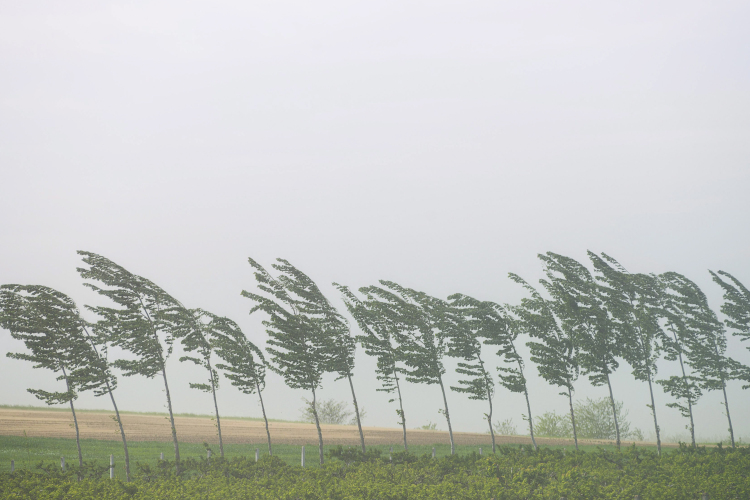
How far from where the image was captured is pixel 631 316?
4019cm

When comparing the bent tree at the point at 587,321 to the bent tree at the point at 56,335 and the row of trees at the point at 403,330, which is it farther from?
the bent tree at the point at 56,335

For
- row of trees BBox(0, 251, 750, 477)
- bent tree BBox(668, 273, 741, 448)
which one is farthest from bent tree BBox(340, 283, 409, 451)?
bent tree BBox(668, 273, 741, 448)

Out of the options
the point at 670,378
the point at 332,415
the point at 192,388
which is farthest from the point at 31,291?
the point at 332,415

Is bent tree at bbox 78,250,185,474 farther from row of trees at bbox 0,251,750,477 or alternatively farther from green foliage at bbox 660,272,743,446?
green foliage at bbox 660,272,743,446

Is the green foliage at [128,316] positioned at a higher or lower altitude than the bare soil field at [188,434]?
higher

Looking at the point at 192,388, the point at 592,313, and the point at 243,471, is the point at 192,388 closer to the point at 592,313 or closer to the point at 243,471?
the point at 243,471

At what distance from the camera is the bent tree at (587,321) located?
3881 centimetres

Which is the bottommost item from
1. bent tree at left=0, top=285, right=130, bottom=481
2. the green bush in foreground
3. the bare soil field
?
the bare soil field

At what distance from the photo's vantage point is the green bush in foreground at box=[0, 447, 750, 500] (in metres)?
15.1

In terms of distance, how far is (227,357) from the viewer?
119 ft

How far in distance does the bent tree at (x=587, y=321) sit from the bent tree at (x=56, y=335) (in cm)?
2700

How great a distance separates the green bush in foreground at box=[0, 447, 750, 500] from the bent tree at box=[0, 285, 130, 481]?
9.80m

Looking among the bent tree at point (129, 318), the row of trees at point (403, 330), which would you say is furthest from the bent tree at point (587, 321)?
the bent tree at point (129, 318)

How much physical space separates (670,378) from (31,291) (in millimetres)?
41226
